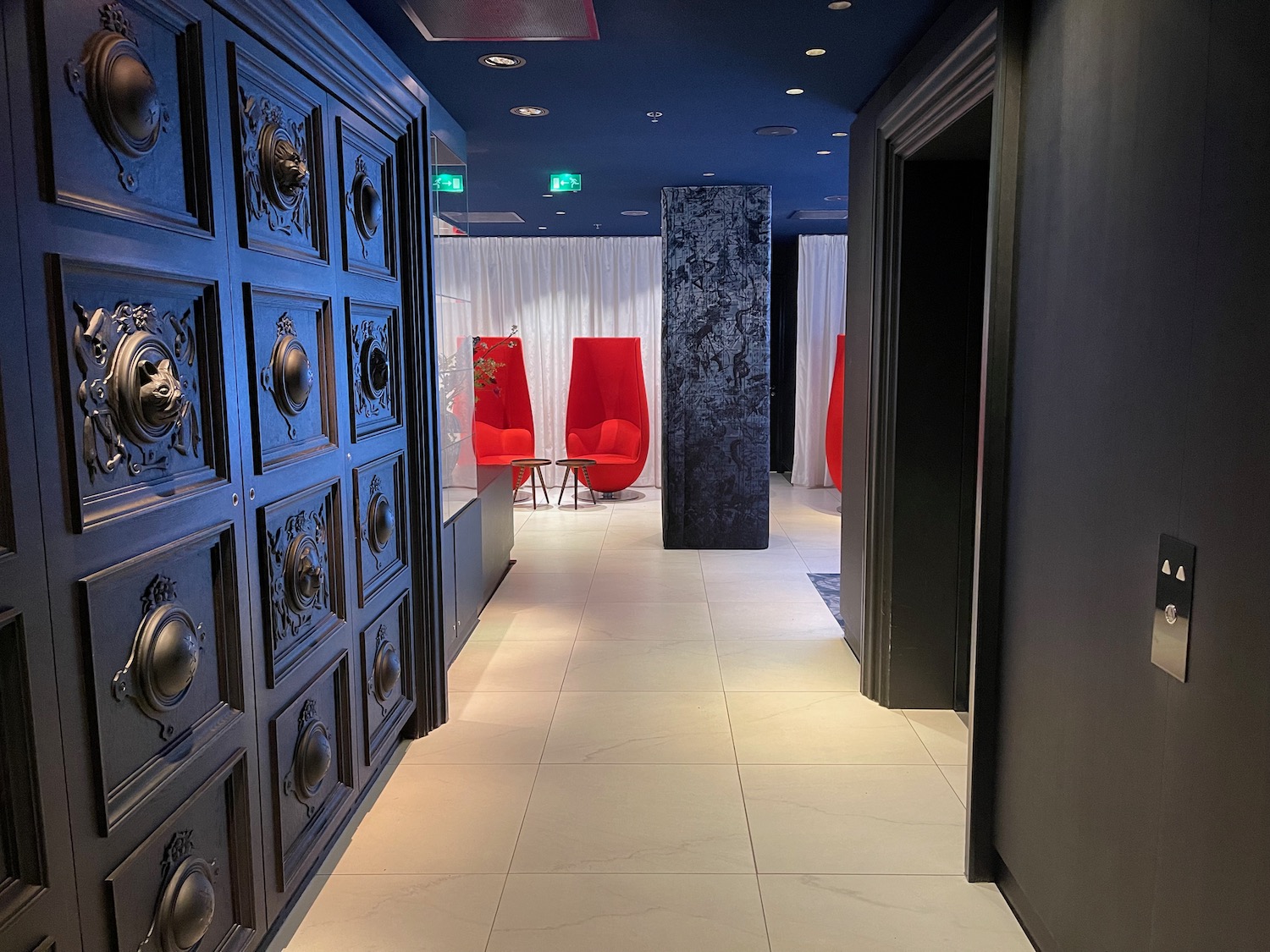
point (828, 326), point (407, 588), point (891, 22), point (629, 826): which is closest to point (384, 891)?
point (629, 826)

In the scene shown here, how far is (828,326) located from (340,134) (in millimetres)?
7556

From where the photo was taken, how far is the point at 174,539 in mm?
1694

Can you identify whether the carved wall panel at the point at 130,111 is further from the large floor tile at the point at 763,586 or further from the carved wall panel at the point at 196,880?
the large floor tile at the point at 763,586

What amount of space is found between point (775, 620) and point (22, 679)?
392 centimetres

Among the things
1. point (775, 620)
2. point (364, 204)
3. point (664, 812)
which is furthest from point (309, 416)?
point (775, 620)

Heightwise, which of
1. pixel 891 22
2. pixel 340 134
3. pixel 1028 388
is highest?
pixel 891 22

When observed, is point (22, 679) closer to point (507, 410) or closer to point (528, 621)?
point (528, 621)

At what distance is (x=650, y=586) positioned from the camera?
5.57 metres

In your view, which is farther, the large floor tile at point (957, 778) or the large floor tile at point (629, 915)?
the large floor tile at point (957, 778)

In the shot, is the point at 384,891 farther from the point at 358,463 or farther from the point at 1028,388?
the point at 1028,388

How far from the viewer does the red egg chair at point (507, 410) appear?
8289 millimetres

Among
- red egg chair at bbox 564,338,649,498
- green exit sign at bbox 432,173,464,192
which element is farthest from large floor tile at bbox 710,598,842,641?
red egg chair at bbox 564,338,649,498

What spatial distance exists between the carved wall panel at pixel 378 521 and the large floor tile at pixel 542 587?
2.15 meters

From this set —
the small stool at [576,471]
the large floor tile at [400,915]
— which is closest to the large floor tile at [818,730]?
the large floor tile at [400,915]
